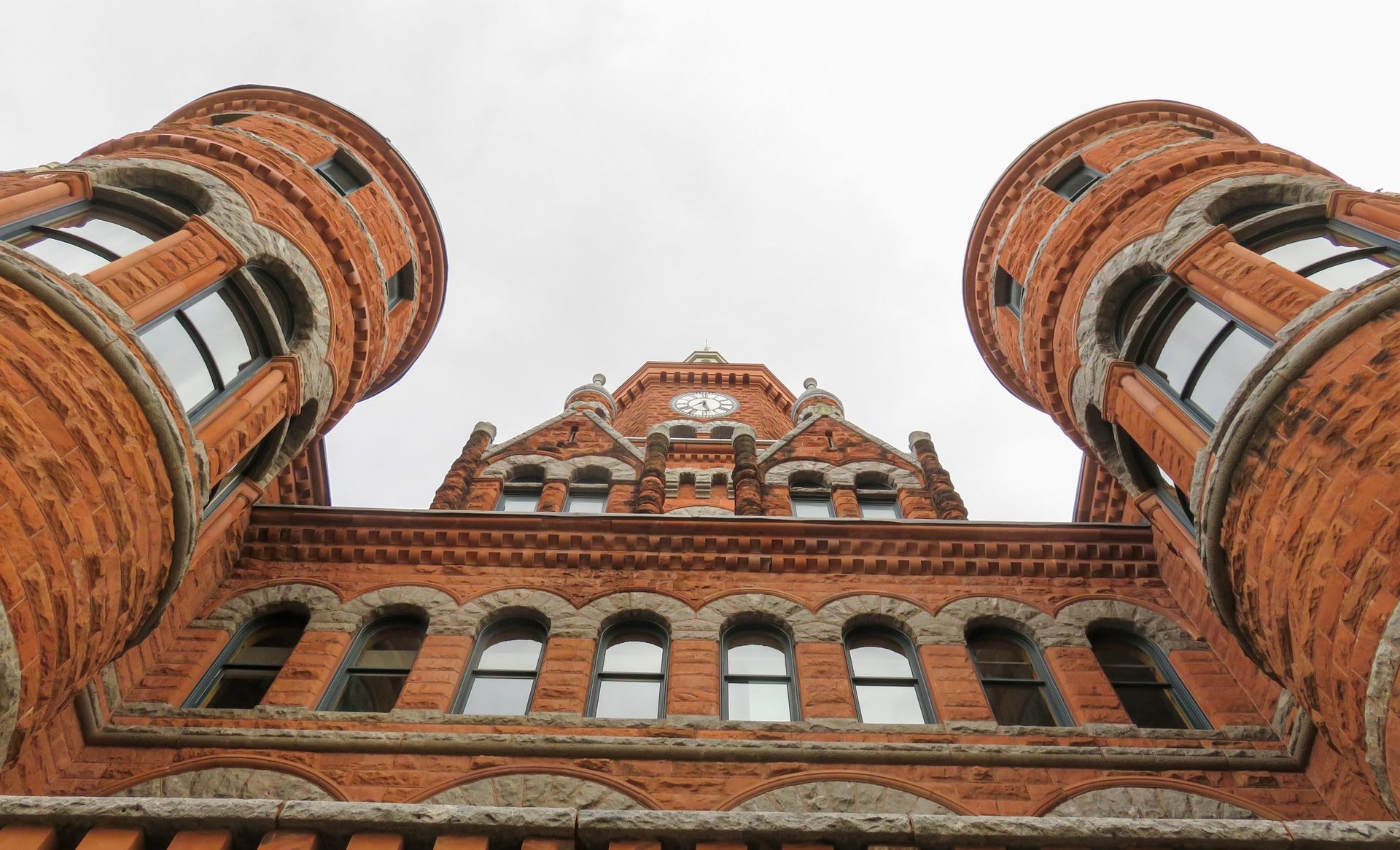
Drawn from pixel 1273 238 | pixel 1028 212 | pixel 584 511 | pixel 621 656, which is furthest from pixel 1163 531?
→ pixel 584 511

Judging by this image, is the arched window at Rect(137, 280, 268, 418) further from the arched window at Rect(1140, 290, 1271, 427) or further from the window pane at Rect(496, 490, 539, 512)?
the arched window at Rect(1140, 290, 1271, 427)

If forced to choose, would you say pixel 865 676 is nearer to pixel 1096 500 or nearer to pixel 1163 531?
pixel 1163 531

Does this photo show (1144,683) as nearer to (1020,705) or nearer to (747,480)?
(1020,705)

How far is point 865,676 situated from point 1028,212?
7453mm

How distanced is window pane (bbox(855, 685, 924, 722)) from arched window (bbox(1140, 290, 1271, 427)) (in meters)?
4.22

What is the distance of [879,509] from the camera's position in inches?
622

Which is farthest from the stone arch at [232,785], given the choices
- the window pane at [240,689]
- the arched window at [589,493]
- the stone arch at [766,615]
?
the arched window at [589,493]

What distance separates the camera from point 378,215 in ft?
48.7

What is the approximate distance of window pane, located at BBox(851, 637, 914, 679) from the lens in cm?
1131

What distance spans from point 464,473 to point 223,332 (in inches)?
211

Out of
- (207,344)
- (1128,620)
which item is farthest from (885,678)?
(207,344)

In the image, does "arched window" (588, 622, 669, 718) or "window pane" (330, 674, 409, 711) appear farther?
"window pane" (330, 674, 409, 711)

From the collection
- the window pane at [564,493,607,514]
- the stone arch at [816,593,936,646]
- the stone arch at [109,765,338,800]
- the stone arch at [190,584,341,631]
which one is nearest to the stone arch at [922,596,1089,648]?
the stone arch at [816,593,936,646]

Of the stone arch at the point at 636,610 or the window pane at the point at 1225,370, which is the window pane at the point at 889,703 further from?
the window pane at the point at 1225,370
